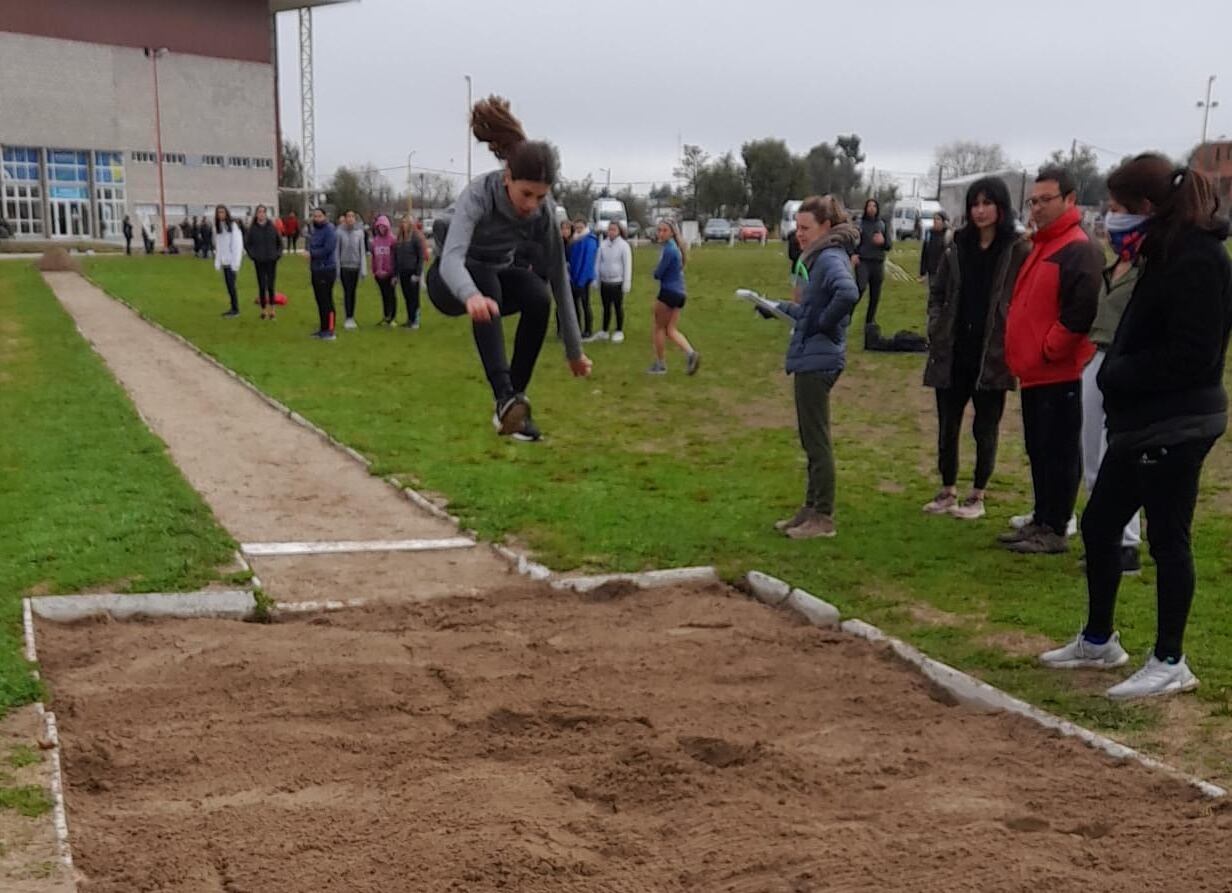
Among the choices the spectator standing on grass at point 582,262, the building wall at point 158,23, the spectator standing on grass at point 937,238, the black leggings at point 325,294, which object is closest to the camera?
the black leggings at point 325,294

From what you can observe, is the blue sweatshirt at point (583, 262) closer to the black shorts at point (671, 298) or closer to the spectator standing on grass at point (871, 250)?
the black shorts at point (671, 298)

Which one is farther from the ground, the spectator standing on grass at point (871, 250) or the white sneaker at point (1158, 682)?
the spectator standing on grass at point (871, 250)

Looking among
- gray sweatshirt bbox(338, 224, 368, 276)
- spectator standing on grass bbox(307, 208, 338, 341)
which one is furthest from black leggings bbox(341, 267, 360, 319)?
spectator standing on grass bbox(307, 208, 338, 341)

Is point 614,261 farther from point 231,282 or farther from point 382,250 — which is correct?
point 231,282

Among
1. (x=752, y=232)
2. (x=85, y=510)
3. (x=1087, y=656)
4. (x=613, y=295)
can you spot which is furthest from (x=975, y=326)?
(x=752, y=232)

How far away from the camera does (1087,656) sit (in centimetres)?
515

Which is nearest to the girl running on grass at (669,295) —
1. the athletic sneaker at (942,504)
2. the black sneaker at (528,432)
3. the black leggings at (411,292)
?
the black leggings at (411,292)

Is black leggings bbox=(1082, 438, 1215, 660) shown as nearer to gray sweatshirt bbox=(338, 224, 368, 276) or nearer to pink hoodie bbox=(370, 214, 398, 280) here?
gray sweatshirt bbox=(338, 224, 368, 276)

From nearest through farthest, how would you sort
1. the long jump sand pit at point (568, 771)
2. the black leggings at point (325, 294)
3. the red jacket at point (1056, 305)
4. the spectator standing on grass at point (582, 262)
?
the long jump sand pit at point (568, 771)
the red jacket at point (1056, 305)
the black leggings at point (325, 294)
the spectator standing on grass at point (582, 262)

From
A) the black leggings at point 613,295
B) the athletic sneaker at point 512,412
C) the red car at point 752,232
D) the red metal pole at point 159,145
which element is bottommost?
the athletic sneaker at point 512,412

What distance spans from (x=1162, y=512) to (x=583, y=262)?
13313 mm

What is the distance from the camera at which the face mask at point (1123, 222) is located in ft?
15.2

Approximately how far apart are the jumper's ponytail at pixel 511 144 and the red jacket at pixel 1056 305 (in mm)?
2858

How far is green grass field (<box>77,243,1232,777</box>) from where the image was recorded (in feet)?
18.1
